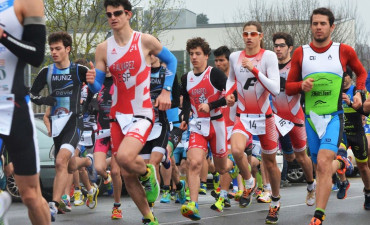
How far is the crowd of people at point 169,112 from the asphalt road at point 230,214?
0.22 meters

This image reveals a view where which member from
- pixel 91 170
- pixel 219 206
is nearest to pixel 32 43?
pixel 219 206

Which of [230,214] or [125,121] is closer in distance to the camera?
[125,121]

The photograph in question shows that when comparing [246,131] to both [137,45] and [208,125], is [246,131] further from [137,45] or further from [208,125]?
[137,45]

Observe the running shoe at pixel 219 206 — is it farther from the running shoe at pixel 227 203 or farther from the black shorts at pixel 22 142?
the black shorts at pixel 22 142

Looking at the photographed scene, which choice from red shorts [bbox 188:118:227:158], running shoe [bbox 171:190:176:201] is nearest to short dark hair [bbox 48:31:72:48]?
red shorts [bbox 188:118:227:158]

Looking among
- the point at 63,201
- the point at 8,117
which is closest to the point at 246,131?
the point at 63,201

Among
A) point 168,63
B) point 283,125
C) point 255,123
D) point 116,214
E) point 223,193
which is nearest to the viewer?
point 168,63

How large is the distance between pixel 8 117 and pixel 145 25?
25.5m

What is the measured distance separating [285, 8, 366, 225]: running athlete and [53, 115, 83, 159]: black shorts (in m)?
3.18

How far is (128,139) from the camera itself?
8.53m

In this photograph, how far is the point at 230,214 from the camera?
11.3 metres

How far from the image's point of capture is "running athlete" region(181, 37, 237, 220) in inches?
433

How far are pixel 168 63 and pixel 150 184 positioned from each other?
1345 mm

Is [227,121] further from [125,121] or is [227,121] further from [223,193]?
[125,121]
